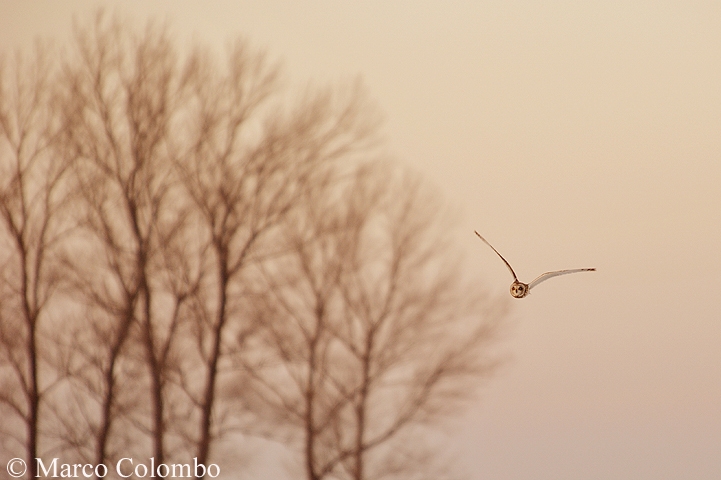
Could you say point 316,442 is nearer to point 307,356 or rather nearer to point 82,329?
point 307,356

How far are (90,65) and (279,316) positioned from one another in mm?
3430

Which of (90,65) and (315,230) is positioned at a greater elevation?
(90,65)

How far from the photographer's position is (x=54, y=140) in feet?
31.4

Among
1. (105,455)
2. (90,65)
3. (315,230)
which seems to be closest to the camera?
(105,455)

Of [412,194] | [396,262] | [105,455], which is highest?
[412,194]

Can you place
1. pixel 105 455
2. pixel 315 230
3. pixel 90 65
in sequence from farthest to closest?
pixel 315 230, pixel 90 65, pixel 105 455

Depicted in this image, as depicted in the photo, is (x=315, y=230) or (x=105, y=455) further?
(x=315, y=230)

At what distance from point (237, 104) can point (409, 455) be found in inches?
177

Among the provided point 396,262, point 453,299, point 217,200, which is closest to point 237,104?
point 217,200

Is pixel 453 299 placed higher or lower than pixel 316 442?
higher

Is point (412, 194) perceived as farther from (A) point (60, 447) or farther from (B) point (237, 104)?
(A) point (60, 447)

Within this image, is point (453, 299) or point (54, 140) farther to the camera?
point (453, 299)

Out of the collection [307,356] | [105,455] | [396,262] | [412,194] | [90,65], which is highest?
[90,65]

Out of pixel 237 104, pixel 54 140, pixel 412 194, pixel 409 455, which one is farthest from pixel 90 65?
pixel 409 455
